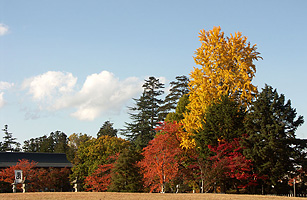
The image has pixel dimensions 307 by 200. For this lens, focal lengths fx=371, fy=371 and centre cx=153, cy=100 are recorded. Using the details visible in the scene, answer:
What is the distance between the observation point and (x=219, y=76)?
2723 centimetres

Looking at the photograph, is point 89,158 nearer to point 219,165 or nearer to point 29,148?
point 219,165

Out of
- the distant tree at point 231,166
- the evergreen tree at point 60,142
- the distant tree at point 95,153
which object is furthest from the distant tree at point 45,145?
Answer: the distant tree at point 231,166

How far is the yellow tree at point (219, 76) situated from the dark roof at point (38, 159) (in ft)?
92.4

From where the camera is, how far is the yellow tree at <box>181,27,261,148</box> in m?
26.8

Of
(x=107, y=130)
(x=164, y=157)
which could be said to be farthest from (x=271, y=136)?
(x=107, y=130)

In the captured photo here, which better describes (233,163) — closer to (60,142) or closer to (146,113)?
(146,113)

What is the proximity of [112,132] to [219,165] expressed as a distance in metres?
45.5

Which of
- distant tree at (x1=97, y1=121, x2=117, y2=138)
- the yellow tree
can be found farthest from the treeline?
distant tree at (x1=97, y1=121, x2=117, y2=138)

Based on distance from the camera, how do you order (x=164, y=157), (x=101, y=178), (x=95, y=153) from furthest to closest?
1. (x=95, y=153)
2. (x=101, y=178)
3. (x=164, y=157)

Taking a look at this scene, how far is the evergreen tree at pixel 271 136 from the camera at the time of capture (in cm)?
2367

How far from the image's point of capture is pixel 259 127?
24578 mm

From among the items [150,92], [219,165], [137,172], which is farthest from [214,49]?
[150,92]

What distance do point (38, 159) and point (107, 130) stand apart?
18.4 meters

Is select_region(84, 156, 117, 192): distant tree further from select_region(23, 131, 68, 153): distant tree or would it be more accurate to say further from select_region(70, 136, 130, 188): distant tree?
select_region(23, 131, 68, 153): distant tree
